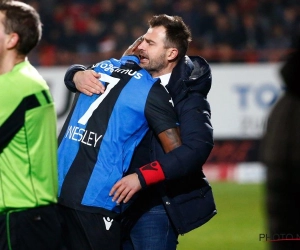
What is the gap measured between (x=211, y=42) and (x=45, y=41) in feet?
10.9

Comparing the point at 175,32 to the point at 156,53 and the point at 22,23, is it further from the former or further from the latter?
the point at 22,23

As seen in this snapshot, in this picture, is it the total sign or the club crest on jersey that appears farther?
the total sign

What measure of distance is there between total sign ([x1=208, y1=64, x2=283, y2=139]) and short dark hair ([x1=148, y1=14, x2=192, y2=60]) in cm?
808

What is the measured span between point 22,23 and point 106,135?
957 mm

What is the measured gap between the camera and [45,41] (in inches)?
603

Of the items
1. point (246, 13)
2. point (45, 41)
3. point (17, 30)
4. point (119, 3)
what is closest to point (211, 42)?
point (246, 13)

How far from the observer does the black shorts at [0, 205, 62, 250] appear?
3.90 metres

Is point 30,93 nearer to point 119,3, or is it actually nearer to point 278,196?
point 278,196

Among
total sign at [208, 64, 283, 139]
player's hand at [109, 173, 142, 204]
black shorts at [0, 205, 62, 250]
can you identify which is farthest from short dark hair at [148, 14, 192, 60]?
total sign at [208, 64, 283, 139]

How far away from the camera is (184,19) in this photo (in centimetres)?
1538

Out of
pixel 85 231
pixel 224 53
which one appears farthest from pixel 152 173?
pixel 224 53

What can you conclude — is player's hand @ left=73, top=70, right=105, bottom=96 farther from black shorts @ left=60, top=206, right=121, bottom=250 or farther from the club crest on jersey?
black shorts @ left=60, top=206, right=121, bottom=250

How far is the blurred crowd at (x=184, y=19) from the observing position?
14.9 metres

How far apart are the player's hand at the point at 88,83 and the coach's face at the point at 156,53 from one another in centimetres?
40
